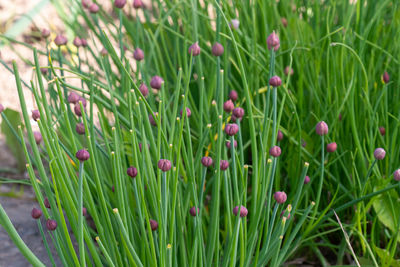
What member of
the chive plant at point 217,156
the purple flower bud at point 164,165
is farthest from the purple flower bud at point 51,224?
the purple flower bud at point 164,165

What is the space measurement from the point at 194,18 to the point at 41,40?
59.8 inches

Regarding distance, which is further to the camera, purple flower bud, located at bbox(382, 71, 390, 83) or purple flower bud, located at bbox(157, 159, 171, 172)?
purple flower bud, located at bbox(382, 71, 390, 83)

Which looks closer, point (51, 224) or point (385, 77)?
point (51, 224)

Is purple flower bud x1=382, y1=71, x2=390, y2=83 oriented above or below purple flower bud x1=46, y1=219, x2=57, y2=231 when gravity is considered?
below

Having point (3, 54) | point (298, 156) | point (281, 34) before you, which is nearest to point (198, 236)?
point (298, 156)

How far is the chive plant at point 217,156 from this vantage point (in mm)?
867

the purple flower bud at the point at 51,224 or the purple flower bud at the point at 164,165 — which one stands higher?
the purple flower bud at the point at 164,165

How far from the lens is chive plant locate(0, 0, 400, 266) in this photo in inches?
34.1

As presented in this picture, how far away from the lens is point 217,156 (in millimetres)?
894

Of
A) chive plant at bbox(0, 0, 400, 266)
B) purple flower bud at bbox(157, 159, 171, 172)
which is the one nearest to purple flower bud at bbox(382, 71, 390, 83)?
chive plant at bbox(0, 0, 400, 266)

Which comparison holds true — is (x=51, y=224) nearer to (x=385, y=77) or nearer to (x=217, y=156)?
(x=217, y=156)

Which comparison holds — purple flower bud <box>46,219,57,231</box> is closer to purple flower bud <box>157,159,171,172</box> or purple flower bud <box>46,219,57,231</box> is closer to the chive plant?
the chive plant

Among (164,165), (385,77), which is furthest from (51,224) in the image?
(385,77)

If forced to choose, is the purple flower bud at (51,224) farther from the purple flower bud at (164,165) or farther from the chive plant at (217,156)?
the purple flower bud at (164,165)
